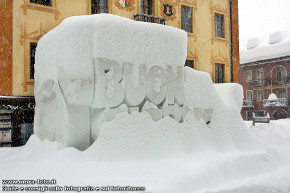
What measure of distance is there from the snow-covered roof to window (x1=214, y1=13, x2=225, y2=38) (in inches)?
686

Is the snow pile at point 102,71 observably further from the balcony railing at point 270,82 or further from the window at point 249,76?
the window at point 249,76

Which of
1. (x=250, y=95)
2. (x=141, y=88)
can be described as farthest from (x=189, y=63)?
(x=250, y=95)

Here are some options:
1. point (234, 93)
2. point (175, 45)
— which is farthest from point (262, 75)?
point (175, 45)

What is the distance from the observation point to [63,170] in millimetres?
4773

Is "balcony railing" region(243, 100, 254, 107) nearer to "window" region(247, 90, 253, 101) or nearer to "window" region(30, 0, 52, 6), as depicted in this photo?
"window" region(247, 90, 253, 101)

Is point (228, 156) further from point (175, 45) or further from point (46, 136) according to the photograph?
point (46, 136)

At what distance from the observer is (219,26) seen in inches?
607

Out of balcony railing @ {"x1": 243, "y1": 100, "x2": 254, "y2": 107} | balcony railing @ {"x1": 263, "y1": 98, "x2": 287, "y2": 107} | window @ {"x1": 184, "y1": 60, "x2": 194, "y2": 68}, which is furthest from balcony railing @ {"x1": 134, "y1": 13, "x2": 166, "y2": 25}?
balcony railing @ {"x1": 243, "y1": 100, "x2": 254, "y2": 107}

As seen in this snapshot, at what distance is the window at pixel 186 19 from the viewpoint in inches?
554

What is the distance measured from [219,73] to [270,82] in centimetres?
1884

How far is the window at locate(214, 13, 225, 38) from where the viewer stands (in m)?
15.2

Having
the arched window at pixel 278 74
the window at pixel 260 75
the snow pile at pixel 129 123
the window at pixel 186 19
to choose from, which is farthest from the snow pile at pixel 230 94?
the window at pixel 260 75

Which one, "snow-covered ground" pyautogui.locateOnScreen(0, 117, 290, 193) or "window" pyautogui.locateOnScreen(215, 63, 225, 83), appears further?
"window" pyautogui.locateOnScreen(215, 63, 225, 83)

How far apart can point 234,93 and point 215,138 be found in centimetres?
192
